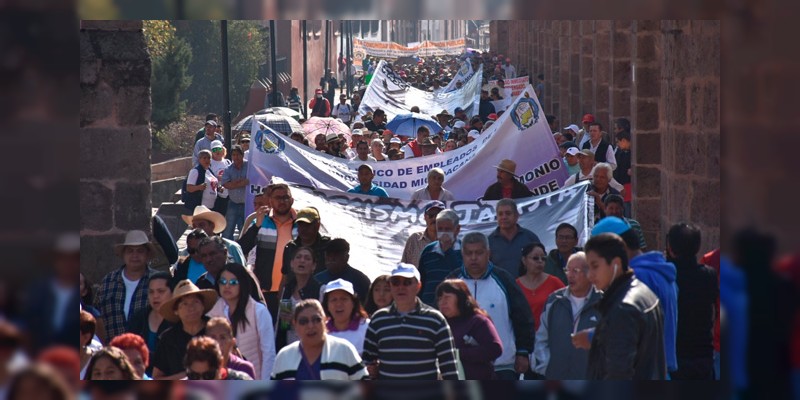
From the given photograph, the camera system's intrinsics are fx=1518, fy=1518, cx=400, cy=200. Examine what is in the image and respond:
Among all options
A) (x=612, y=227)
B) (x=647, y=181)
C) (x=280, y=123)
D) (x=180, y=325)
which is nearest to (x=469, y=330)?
(x=612, y=227)

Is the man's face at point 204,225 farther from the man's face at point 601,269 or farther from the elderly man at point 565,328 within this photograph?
the man's face at point 601,269

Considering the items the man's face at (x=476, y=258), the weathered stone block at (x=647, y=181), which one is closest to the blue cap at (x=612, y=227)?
the man's face at (x=476, y=258)

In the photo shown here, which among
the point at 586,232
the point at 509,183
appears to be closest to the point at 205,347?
the point at 586,232

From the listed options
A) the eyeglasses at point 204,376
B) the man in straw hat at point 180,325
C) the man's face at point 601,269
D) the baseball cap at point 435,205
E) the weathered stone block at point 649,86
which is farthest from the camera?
the weathered stone block at point 649,86

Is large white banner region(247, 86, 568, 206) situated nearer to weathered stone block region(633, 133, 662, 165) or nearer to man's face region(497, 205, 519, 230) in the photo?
weathered stone block region(633, 133, 662, 165)

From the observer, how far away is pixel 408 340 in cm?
771

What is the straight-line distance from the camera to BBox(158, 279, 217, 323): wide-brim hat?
27.4 feet

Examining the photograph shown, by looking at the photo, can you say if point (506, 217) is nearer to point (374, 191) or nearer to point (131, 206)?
point (131, 206)

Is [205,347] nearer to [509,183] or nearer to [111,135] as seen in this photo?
[111,135]

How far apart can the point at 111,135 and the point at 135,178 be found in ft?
1.08

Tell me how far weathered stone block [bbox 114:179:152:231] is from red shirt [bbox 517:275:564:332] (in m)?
2.68

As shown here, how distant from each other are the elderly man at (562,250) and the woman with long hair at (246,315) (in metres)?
2.14

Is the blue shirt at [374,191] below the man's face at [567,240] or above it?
above

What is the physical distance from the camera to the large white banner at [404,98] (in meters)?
32.7
